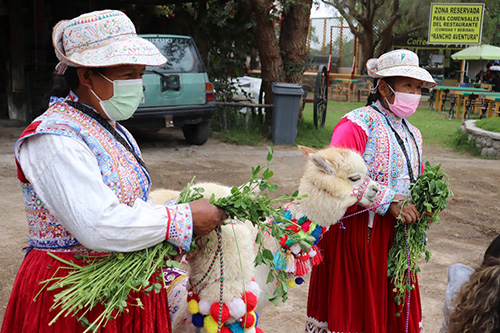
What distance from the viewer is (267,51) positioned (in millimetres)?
10539

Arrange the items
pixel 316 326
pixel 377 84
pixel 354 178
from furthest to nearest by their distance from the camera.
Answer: pixel 377 84 < pixel 316 326 < pixel 354 178

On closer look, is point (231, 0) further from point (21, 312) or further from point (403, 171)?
point (21, 312)

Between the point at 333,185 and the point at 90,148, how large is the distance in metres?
1.37

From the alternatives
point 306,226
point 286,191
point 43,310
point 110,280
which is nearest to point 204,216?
point 110,280

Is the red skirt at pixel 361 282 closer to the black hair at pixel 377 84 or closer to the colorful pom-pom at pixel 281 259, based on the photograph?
the colorful pom-pom at pixel 281 259

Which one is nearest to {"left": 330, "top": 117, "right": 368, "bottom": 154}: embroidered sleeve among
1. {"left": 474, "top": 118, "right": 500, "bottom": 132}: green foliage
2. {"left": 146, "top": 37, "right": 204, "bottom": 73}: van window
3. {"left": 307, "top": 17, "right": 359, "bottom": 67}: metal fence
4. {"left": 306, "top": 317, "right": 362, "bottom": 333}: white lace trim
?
{"left": 306, "top": 317, "right": 362, "bottom": 333}: white lace trim

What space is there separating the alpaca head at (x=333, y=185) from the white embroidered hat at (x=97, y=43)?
1.22 m

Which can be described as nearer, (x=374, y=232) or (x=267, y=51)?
(x=374, y=232)

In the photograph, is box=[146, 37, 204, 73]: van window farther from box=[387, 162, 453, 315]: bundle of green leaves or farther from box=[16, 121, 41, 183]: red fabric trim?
box=[16, 121, 41, 183]: red fabric trim

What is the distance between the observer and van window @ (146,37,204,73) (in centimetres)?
918

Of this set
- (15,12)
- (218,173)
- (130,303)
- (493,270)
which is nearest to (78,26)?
(130,303)

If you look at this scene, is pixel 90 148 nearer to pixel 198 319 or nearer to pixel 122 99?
pixel 122 99

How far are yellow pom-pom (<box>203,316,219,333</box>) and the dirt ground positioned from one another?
104cm

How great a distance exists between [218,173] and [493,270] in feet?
21.4
